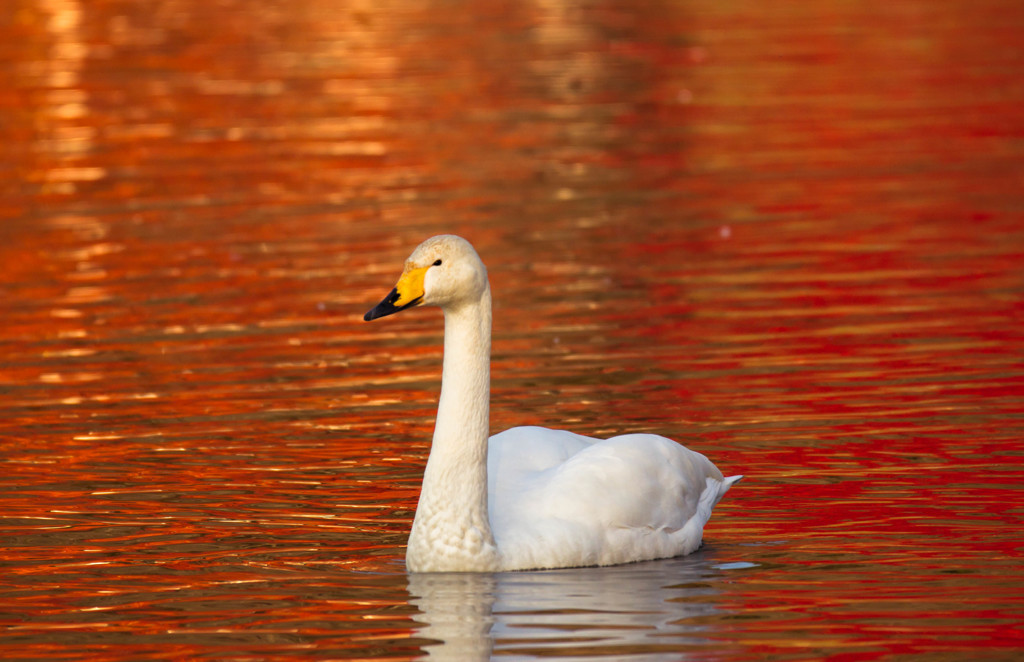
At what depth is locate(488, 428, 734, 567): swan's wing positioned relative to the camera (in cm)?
958

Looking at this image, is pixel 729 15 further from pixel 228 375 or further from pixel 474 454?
pixel 474 454

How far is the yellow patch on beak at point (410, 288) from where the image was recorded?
30.6 ft

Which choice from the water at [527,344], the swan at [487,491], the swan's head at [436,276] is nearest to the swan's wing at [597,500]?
the swan at [487,491]

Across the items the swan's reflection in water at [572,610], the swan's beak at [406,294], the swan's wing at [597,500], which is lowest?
the swan's reflection in water at [572,610]

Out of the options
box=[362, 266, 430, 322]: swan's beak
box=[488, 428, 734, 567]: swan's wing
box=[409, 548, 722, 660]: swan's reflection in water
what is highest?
box=[362, 266, 430, 322]: swan's beak

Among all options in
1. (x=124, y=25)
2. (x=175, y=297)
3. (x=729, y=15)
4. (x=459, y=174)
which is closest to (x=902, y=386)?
(x=175, y=297)

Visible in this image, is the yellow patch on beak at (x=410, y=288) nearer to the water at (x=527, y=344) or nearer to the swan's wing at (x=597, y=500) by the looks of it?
the swan's wing at (x=597, y=500)

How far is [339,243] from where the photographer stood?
20.5 meters

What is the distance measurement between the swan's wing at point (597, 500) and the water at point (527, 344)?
6.6 inches

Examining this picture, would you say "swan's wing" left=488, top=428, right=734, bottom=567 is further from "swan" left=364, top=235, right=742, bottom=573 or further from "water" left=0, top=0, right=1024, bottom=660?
"water" left=0, top=0, right=1024, bottom=660

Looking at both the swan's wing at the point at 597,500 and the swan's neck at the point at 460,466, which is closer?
the swan's neck at the point at 460,466

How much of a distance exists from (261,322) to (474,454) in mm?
7667

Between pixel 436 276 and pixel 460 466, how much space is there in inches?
35.7

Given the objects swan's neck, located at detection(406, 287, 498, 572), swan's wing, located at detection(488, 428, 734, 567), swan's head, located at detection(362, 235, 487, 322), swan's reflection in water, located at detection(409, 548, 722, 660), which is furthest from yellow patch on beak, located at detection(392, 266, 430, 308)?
swan's reflection in water, located at detection(409, 548, 722, 660)
